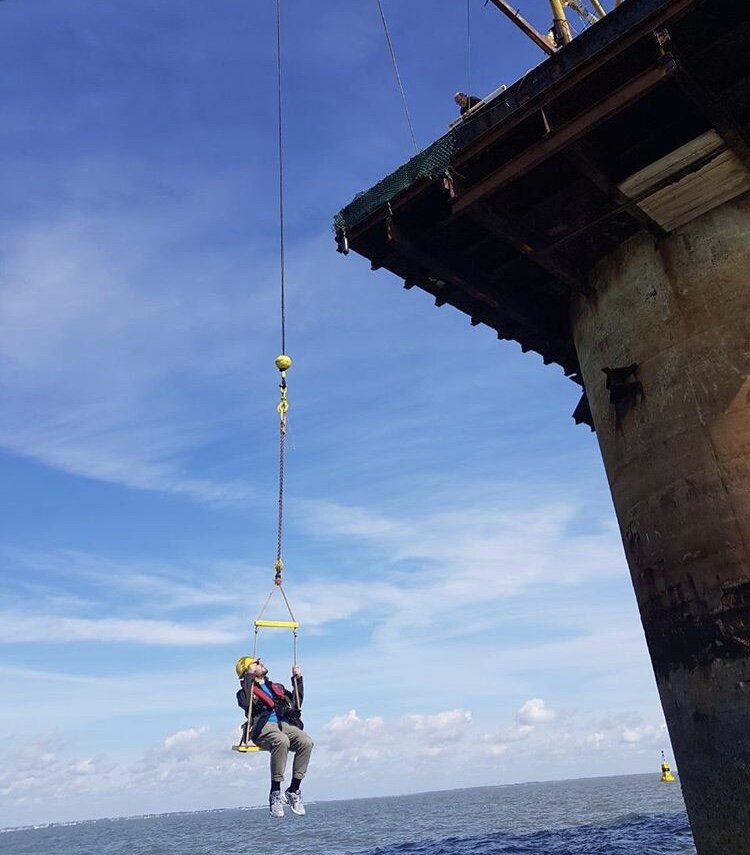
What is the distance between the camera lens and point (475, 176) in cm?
1077

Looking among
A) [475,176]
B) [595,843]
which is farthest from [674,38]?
[595,843]

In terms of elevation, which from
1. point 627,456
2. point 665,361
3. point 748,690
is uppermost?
point 665,361

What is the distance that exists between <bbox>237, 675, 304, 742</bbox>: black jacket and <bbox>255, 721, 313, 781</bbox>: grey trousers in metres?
0.09

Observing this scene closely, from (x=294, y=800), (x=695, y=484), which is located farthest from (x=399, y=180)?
(x=294, y=800)

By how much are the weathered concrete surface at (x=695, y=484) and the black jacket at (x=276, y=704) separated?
5283 mm

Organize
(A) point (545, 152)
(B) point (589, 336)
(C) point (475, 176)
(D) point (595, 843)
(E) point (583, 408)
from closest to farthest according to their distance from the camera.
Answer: (A) point (545, 152) < (C) point (475, 176) < (B) point (589, 336) < (E) point (583, 408) < (D) point (595, 843)

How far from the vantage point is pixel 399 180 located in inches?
446

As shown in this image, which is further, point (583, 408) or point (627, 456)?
point (583, 408)

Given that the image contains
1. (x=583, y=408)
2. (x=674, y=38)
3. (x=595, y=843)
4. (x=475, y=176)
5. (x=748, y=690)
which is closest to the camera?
(x=748, y=690)

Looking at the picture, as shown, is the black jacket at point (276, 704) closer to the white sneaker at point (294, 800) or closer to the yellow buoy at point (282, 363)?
the white sneaker at point (294, 800)

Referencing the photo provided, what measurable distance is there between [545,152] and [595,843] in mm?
25401

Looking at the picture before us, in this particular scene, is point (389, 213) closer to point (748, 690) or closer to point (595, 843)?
point (748, 690)

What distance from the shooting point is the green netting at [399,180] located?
1077cm

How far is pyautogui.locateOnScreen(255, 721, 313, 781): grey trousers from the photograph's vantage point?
33.5ft
